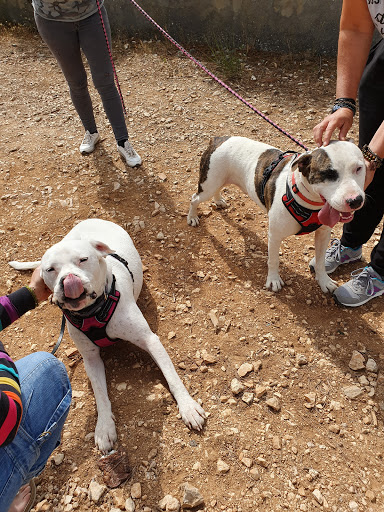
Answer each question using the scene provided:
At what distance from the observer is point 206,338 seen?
311cm

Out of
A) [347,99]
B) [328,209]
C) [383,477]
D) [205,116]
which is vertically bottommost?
[383,477]

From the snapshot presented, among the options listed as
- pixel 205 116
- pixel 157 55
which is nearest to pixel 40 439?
pixel 205 116

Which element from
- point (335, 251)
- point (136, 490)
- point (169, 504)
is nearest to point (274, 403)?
point (169, 504)

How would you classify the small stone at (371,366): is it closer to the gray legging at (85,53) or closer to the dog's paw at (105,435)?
the dog's paw at (105,435)

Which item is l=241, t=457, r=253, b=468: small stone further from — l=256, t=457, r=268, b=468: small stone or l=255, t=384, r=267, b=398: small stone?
l=255, t=384, r=267, b=398: small stone

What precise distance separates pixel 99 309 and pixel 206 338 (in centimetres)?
99

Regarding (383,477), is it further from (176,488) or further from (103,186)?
(103,186)

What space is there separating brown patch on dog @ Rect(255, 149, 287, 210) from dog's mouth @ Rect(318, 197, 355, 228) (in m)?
0.61

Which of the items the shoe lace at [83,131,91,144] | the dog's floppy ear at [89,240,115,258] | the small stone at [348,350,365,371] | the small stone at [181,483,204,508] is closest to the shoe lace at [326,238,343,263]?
the small stone at [348,350,365,371]

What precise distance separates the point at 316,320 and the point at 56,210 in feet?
10.1

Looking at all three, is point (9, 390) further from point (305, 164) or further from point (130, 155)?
point (130, 155)

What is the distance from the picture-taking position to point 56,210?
4.50 meters

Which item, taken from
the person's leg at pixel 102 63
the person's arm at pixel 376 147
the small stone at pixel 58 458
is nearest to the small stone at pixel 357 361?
the person's arm at pixel 376 147

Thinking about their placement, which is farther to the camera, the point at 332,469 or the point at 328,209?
the point at 328,209
